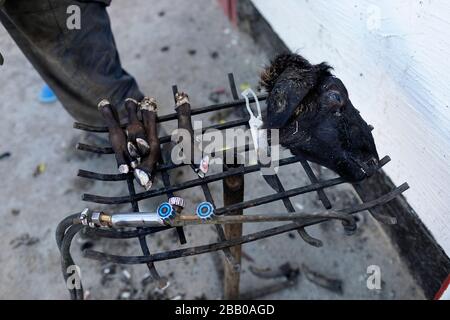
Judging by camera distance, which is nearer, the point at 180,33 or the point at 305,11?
the point at 305,11

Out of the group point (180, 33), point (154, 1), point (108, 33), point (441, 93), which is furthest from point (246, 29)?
point (441, 93)

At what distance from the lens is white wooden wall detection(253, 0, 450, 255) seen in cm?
136

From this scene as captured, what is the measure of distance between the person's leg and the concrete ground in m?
0.62

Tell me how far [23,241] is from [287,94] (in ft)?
6.57

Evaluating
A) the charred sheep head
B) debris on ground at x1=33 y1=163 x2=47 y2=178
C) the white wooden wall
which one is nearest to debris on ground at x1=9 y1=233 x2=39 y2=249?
debris on ground at x1=33 y1=163 x2=47 y2=178

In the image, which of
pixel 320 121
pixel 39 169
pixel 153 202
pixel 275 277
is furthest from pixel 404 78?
pixel 39 169

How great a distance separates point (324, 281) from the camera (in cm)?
206

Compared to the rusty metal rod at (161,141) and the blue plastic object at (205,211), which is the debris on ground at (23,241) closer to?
the rusty metal rod at (161,141)

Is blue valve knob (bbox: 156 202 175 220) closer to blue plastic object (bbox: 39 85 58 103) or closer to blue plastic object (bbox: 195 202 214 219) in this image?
blue plastic object (bbox: 195 202 214 219)

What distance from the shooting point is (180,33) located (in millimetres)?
3561

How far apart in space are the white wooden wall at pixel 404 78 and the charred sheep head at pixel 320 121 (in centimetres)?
40

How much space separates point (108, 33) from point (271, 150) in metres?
1.35

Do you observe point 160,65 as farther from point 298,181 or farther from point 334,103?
point 334,103

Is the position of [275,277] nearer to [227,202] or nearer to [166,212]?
[227,202]
